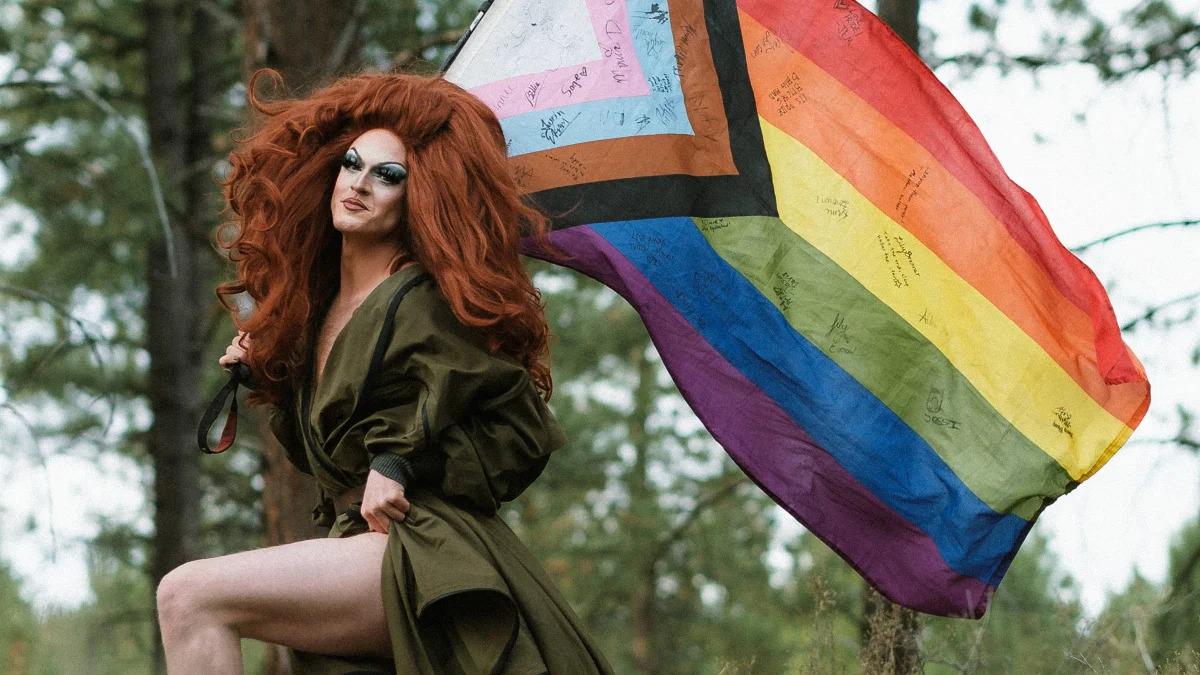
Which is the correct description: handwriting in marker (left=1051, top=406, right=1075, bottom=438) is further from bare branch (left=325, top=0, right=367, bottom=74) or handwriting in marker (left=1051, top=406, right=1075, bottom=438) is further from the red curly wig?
bare branch (left=325, top=0, right=367, bottom=74)

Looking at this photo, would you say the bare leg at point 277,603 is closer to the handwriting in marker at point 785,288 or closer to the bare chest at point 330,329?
the bare chest at point 330,329

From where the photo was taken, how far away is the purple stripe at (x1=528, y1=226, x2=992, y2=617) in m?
4.27

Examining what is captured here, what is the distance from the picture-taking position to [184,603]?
320cm

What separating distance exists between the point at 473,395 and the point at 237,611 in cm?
71

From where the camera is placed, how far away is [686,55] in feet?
15.2

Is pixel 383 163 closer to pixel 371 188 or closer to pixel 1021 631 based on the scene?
pixel 371 188

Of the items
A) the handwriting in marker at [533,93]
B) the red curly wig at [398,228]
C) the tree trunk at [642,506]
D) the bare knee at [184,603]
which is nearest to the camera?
the bare knee at [184,603]

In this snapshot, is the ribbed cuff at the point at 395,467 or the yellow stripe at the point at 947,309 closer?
the ribbed cuff at the point at 395,467

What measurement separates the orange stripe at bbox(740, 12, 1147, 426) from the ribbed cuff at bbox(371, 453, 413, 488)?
1.76 meters

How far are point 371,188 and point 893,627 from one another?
2413mm

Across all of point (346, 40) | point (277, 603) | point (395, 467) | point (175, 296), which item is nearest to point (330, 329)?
point (395, 467)

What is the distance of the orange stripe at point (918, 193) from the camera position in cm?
435

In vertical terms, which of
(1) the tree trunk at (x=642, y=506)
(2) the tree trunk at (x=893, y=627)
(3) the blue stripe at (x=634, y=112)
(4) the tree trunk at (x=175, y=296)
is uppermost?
(3) the blue stripe at (x=634, y=112)

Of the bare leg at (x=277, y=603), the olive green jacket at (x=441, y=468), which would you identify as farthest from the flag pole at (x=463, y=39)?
the bare leg at (x=277, y=603)
